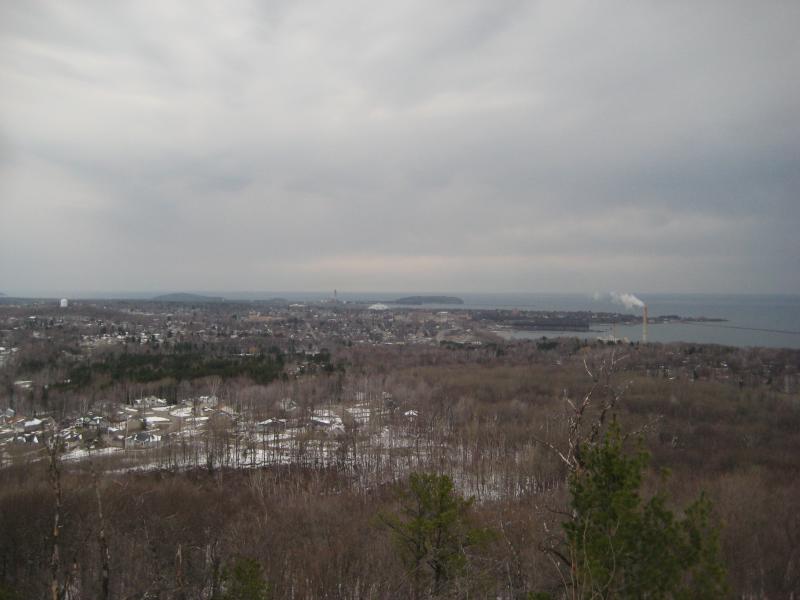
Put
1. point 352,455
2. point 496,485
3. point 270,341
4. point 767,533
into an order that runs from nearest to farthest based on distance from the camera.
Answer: point 767,533, point 496,485, point 352,455, point 270,341

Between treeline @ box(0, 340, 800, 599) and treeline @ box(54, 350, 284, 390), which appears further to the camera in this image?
treeline @ box(54, 350, 284, 390)

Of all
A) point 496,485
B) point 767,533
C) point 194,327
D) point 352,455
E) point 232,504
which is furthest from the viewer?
point 194,327

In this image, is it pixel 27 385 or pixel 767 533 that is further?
pixel 27 385

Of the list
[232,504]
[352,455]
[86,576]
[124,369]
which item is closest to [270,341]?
[124,369]

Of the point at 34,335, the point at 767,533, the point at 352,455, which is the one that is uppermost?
the point at 34,335

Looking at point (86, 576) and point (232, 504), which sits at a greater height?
point (86, 576)

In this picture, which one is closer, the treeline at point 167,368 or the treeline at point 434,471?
the treeline at point 434,471

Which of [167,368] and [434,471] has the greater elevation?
[434,471]

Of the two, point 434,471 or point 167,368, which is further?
point 167,368

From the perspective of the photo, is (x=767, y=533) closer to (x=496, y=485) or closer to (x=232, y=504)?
(x=496, y=485)
